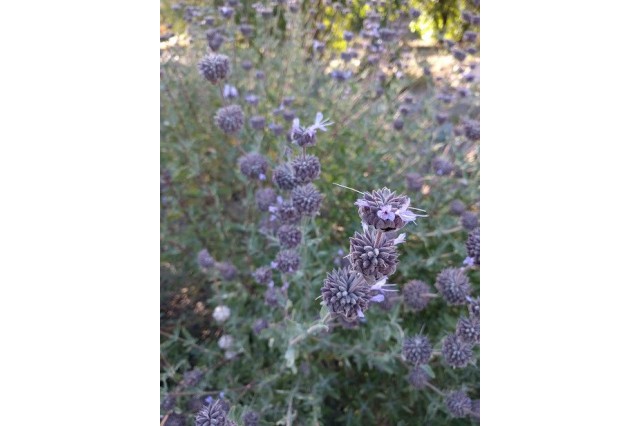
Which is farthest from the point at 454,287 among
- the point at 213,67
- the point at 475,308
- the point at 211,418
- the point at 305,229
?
the point at 213,67

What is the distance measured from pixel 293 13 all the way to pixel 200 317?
1.59m

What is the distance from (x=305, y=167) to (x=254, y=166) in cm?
44

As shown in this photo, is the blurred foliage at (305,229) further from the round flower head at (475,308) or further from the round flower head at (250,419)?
the round flower head at (475,308)

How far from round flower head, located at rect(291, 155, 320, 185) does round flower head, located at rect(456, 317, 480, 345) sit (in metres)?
0.54

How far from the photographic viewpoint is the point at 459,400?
1406 millimetres

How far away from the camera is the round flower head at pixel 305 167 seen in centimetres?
127

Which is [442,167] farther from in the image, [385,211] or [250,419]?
[385,211]

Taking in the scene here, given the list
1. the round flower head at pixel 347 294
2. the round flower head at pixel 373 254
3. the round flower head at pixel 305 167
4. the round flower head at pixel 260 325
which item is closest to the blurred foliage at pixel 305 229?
the round flower head at pixel 260 325

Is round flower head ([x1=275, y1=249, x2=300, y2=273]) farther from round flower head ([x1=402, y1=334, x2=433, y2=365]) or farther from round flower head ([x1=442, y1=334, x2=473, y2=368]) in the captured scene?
round flower head ([x1=442, y1=334, x2=473, y2=368])

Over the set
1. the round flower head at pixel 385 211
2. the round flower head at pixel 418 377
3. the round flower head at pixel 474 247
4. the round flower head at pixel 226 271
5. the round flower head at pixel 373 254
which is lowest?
the round flower head at pixel 418 377

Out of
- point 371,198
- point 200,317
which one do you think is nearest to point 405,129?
point 200,317

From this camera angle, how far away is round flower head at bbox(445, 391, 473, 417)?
1385 millimetres

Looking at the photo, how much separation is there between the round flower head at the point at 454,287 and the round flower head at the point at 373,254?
63 centimetres

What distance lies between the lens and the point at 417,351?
4.42ft
